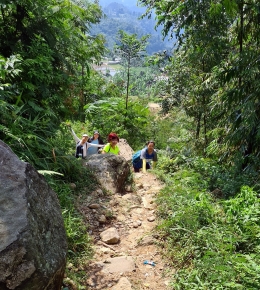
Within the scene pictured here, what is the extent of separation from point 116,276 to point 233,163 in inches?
140

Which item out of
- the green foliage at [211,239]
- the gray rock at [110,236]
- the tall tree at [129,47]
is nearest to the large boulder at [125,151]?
the tall tree at [129,47]

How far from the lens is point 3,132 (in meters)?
3.72

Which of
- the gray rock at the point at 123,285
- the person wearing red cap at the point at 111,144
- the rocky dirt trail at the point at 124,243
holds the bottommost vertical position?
the gray rock at the point at 123,285

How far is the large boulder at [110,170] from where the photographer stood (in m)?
5.42

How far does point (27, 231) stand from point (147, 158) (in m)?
5.49

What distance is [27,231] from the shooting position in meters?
2.20

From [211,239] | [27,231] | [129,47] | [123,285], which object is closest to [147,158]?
[211,239]

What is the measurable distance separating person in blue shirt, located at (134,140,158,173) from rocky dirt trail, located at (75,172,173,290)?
1.89 m

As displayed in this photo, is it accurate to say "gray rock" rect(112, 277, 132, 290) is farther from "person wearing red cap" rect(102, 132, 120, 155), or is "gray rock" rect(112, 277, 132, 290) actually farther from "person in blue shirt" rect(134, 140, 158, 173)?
"person in blue shirt" rect(134, 140, 158, 173)

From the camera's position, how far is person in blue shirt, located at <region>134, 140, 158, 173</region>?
739 cm

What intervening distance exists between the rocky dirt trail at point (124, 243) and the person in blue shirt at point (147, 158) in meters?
1.89

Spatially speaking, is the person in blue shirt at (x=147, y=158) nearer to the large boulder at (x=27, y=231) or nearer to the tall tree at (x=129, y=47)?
the large boulder at (x=27, y=231)

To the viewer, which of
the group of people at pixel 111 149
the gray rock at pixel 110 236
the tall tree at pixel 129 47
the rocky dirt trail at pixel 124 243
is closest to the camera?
the rocky dirt trail at pixel 124 243

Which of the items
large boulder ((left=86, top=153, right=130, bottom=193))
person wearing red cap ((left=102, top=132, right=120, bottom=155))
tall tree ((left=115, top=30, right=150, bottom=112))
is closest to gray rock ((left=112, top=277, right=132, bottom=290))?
large boulder ((left=86, top=153, right=130, bottom=193))
